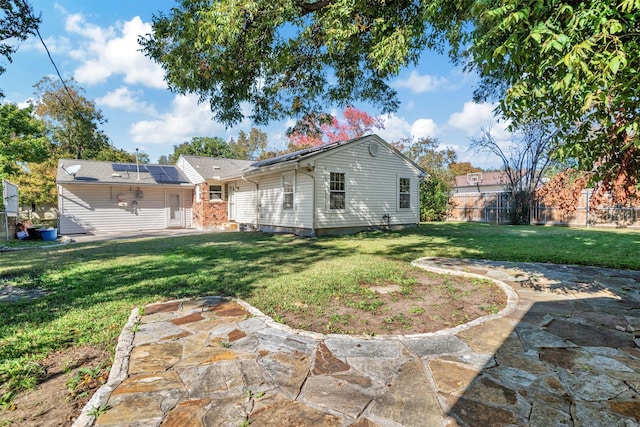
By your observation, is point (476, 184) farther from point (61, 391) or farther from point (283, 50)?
point (61, 391)

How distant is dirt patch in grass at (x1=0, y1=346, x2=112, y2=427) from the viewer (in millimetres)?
1828

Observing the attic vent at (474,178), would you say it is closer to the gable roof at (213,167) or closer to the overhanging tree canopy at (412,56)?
the gable roof at (213,167)

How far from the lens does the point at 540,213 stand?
17.0 m

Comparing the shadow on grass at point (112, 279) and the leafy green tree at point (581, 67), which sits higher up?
the leafy green tree at point (581, 67)

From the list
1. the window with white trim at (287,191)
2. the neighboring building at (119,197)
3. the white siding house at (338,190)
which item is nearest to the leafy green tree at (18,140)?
the neighboring building at (119,197)

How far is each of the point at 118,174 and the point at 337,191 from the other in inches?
461

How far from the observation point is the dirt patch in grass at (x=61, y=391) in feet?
6.00

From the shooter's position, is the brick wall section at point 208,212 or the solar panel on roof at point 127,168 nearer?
the brick wall section at point 208,212

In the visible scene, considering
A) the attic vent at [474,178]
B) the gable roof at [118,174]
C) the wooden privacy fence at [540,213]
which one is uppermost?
the attic vent at [474,178]

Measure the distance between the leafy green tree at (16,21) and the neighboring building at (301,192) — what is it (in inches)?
273

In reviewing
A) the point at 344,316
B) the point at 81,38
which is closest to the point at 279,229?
the point at 81,38

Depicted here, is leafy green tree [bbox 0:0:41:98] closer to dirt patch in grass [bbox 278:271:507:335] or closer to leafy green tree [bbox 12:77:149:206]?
dirt patch in grass [bbox 278:271:507:335]

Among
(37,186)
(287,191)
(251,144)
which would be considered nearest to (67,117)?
(37,186)

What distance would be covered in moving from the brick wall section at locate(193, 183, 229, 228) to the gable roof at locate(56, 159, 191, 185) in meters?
1.52
